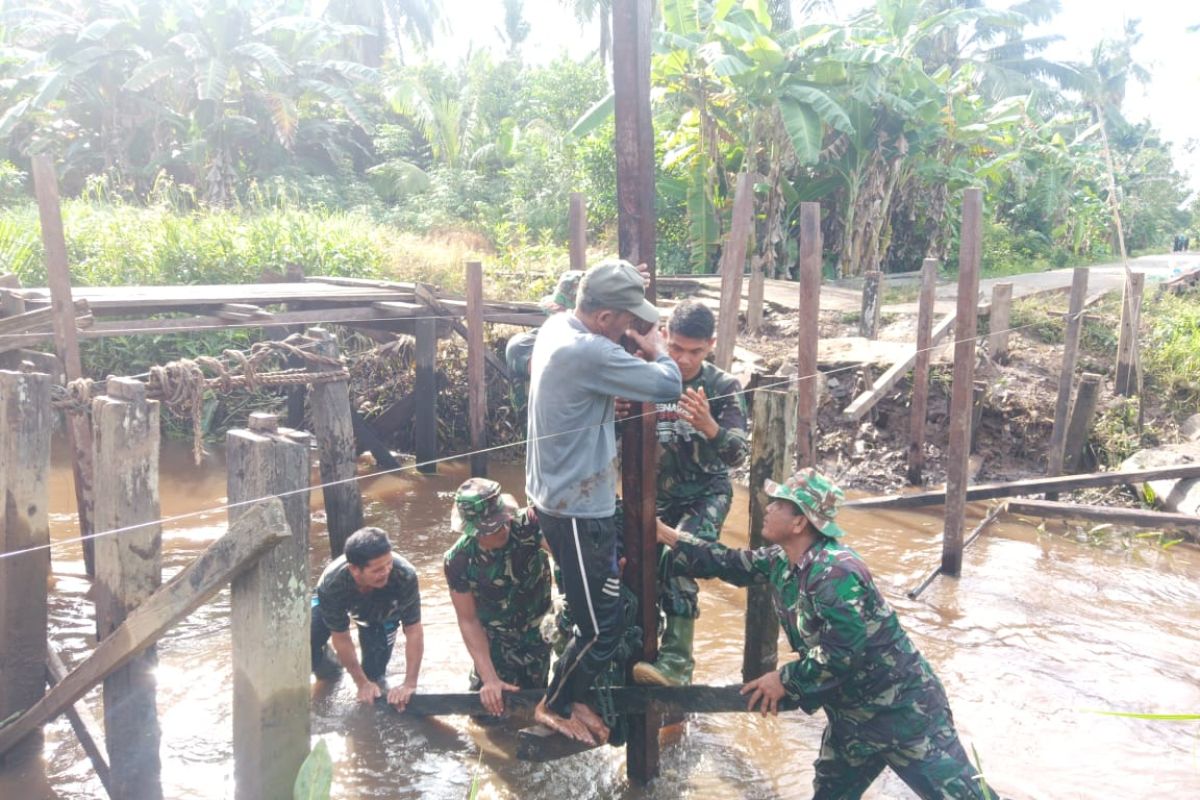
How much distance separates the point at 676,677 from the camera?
430cm

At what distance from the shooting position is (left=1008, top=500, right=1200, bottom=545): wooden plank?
725cm

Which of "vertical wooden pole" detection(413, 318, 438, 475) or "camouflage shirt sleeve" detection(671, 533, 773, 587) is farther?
"vertical wooden pole" detection(413, 318, 438, 475)

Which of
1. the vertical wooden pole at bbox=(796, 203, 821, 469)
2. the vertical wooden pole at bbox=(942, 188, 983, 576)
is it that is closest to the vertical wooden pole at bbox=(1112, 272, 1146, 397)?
the vertical wooden pole at bbox=(942, 188, 983, 576)

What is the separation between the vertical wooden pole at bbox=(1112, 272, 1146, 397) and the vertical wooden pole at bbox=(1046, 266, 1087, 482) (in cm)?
90

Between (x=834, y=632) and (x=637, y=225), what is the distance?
5.90 feet

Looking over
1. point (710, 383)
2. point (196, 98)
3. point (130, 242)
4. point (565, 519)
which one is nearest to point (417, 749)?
point (565, 519)

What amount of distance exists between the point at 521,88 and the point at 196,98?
8.81 meters

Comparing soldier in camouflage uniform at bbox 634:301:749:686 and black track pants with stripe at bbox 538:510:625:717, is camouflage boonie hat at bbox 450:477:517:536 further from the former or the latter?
soldier in camouflage uniform at bbox 634:301:749:686

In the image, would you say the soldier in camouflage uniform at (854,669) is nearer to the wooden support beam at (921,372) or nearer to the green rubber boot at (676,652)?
the green rubber boot at (676,652)

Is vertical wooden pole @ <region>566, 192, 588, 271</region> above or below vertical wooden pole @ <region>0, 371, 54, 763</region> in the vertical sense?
above

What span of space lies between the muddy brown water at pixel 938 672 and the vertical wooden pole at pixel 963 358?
0.67 metres

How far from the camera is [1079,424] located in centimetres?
895

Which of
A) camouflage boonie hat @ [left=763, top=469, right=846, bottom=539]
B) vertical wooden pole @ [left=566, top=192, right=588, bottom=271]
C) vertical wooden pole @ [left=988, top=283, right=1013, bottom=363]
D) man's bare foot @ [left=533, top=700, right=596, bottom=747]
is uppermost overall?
vertical wooden pole @ [left=566, top=192, right=588, bottom=271]

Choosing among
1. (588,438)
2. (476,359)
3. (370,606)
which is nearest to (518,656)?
(370,606)
